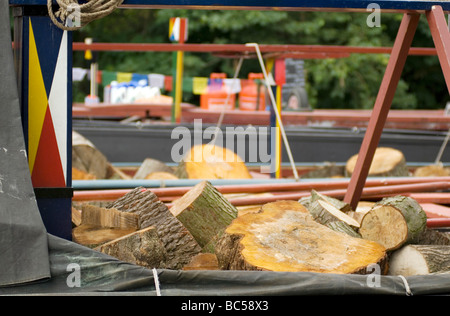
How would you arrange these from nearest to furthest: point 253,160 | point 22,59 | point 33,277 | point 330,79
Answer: point 33,277 < point 22,59 < point 253,160 < point 330,79

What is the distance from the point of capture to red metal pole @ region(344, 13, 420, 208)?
11.0 feet

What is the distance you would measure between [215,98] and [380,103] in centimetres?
622

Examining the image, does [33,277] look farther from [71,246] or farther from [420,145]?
[420,145]

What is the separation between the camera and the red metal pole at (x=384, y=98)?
335 centimetres

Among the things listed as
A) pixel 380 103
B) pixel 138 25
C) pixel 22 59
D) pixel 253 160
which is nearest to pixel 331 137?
pixel 253 160

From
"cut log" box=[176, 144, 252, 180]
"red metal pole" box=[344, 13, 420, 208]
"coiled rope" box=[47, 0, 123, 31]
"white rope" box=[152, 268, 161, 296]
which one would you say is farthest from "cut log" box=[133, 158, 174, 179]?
"white rope" box=[152, 268, 161, 296]

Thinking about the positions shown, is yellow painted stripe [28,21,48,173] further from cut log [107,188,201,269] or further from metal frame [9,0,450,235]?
cut log [107,188,201,269]

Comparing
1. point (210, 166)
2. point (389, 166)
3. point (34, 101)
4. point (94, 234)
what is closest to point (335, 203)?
point (94, 234)

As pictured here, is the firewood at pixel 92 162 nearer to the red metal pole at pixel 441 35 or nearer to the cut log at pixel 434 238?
the cut log at pixel 434 238

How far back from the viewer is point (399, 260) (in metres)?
3.03

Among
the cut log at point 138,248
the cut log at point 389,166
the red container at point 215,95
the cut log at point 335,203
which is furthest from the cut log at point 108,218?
the red container at point 215,95

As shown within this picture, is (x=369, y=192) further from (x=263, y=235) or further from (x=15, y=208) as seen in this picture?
(x=15, y=208)

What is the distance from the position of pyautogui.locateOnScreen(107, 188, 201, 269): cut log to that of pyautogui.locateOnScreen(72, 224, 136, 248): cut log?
100 mm

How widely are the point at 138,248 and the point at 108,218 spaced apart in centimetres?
33
